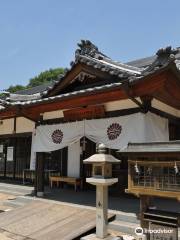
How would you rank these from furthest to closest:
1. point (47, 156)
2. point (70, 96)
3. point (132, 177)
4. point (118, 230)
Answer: point (47, 156) → point (70, 96) → point (118, 230) → point (132, 177)

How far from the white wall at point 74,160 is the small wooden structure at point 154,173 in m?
6.71

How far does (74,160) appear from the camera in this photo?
13.2 meters

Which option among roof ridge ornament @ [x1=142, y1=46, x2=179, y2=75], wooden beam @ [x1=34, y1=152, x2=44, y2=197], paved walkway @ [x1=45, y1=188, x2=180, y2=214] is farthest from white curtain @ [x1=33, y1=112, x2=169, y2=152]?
paved walkway @ [x1=45, y1=188, x2=180, y2=214]

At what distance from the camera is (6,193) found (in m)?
12.8

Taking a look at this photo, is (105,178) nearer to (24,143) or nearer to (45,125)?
(45,125)

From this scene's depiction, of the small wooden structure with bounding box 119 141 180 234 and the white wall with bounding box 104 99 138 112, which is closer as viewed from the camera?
the small wooden structure with bounding box 119 141 180 234

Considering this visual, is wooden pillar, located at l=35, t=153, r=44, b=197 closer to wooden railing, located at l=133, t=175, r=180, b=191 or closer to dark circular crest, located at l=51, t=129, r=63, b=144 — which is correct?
dark circular crest, located at l=51, t=129, r=63, b=144

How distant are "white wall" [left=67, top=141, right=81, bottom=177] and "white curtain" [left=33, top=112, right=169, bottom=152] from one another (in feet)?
7.11

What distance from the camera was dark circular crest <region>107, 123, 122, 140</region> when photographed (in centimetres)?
899

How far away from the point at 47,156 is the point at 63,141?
14.0 feet

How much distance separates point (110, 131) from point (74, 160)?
441 centimetres

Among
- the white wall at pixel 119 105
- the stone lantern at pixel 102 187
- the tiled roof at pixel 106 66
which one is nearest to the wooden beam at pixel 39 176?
the tiled roof at pixel 106 66

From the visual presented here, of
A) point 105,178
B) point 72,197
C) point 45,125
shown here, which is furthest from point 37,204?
point 105,178

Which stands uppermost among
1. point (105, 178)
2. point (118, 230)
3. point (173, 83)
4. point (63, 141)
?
point (173, 83)
